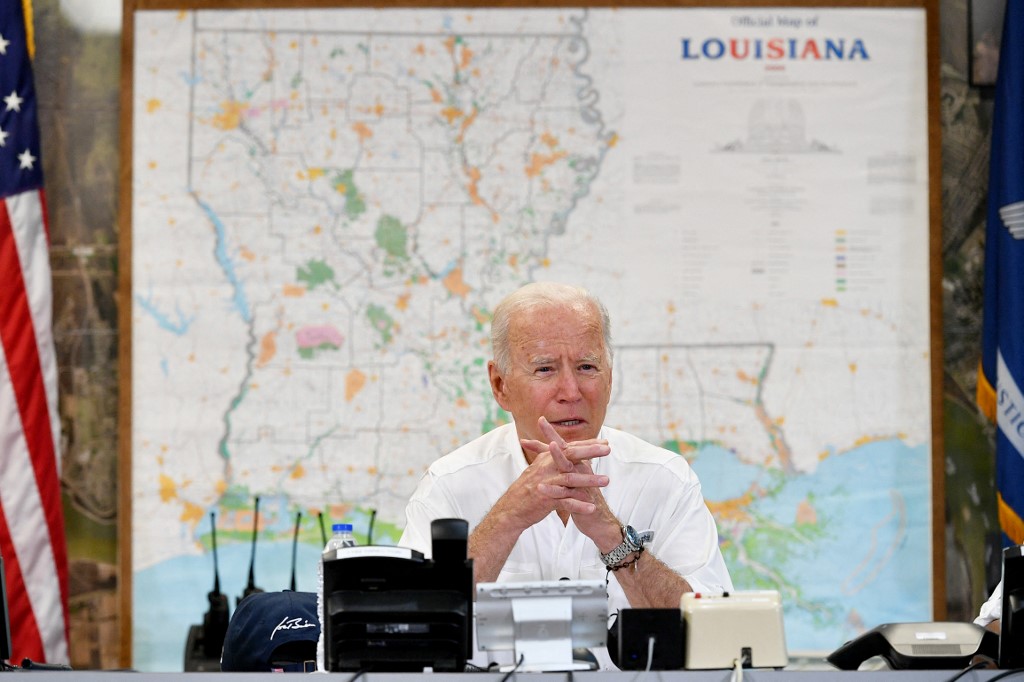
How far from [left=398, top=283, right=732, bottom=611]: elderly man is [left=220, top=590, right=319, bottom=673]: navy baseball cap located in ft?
0.86

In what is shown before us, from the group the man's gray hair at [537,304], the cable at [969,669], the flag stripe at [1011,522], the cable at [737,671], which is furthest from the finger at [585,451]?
the flag stripe at [1011,522]

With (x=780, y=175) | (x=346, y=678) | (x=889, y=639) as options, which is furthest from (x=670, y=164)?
(x=346, y=678)

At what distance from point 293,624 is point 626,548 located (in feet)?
2.11

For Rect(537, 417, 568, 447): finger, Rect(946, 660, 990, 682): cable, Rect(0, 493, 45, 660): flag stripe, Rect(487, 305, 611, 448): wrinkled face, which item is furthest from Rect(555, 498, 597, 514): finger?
Rect(0, 493, 45, 660): flag stripe

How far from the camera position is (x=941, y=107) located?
372 cm

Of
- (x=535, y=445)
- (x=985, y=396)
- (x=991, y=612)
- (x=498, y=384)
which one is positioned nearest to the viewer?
(x=991, y=612)

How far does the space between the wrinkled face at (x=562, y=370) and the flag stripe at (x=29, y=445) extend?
175 cm

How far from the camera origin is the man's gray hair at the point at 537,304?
2445 mm

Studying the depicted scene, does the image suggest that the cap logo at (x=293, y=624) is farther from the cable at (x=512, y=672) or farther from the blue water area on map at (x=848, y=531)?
the blue water area on map at (x=848, y=531)

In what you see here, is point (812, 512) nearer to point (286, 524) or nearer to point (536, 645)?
point (286, 524)

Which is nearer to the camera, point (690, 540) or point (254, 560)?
point (690, 540)

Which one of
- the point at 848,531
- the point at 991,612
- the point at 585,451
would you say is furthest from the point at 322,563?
the point at 848,531

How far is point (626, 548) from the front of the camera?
2.20 m

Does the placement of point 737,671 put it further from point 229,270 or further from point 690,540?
point 229,270
